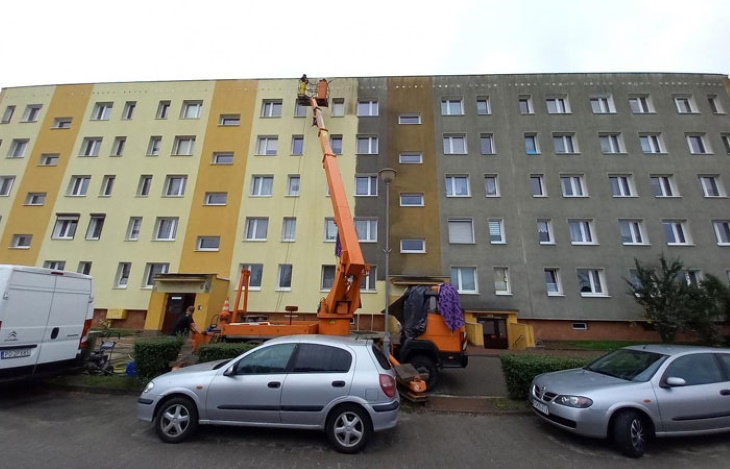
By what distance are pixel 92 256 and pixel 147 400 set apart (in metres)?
18.1

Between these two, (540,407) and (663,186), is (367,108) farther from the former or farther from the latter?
(540,407)

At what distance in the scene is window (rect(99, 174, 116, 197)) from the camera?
19.6 m

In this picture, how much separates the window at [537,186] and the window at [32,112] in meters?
33.4

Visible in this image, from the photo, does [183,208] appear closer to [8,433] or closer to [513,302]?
[8,433]

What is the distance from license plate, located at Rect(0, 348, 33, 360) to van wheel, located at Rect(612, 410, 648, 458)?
10.7 m

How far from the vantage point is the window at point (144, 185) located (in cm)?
1953

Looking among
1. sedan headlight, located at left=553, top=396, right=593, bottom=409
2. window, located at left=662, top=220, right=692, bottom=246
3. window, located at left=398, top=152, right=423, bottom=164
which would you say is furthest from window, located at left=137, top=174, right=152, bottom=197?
window, located at left=662, top=220, right=692, bottom=246

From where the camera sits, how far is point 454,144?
20.2 meters

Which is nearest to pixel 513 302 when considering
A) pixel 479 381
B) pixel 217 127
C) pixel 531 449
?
pixel 479 381

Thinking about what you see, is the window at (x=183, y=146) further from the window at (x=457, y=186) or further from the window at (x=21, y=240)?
the window at (x=457, y=186)

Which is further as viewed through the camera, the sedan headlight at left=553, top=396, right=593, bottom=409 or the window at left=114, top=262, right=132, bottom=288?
the window at left=114, top=262, right=132, bottom=288

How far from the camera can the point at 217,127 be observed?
20938 mm

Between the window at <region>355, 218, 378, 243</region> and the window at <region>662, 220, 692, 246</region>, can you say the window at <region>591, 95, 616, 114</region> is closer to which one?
the window at <region>662, 220, 692, 246</region>

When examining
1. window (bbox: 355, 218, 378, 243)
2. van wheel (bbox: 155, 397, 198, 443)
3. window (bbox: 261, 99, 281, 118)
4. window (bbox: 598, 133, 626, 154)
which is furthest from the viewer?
window (bbox: 261, 99, 281, 118)
